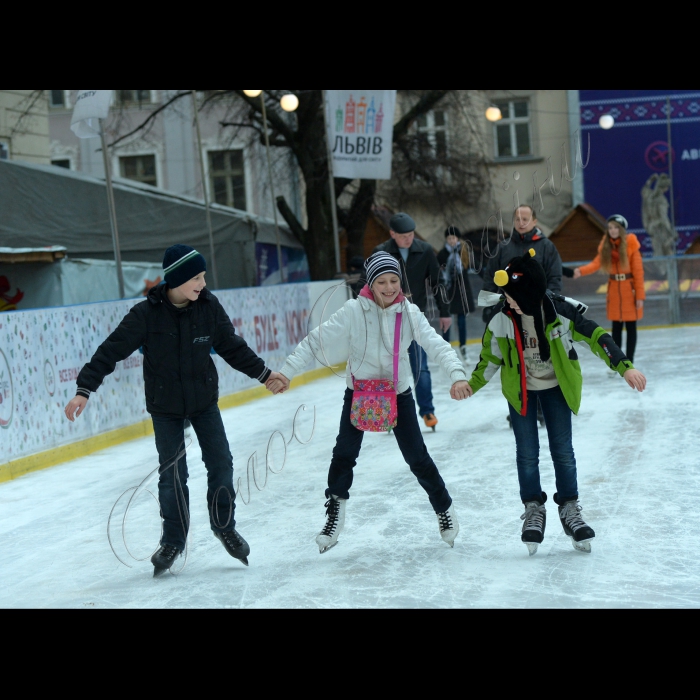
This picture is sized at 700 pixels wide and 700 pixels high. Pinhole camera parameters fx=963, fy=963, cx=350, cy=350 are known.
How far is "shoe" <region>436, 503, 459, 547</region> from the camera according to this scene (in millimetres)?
4305

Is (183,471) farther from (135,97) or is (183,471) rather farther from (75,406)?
(135,97)

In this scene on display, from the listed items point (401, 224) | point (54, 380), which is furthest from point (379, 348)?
point (54, 380)

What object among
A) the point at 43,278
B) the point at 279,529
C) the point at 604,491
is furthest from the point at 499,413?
the point at 43,278

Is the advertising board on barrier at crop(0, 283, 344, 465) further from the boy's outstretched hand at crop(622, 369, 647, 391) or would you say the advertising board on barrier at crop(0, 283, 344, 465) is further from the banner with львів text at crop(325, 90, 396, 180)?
the boy's outstretched hand at crop(622, 369, 647, 391)

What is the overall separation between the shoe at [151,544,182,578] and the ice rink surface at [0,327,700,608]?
61 millimetres

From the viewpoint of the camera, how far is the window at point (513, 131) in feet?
75.9

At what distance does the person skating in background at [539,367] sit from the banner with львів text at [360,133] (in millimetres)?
7342

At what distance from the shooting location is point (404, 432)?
416cm

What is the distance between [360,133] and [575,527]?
26.0 feet

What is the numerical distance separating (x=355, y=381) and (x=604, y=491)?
1921mm

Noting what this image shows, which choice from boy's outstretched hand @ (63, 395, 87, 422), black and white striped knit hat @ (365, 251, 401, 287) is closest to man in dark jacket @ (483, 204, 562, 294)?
black and white striped knit hat @ (365, 251, 401, 287)

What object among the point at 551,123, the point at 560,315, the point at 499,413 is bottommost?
the point at 499,413
